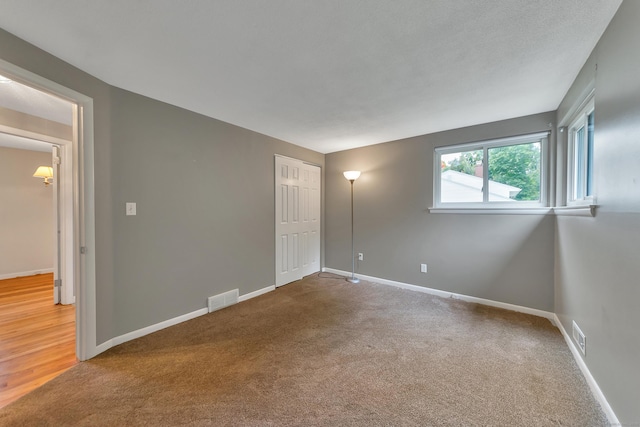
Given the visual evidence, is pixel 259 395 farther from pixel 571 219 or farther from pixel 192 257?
pixel 571 219

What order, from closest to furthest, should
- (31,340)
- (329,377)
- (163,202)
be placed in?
(329,377) → (31,340) → (163,202)

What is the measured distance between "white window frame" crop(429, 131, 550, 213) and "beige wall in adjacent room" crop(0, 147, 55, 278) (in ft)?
21.9

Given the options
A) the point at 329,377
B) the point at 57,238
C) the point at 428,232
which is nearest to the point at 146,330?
the point at 329,377

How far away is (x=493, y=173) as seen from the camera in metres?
2.99

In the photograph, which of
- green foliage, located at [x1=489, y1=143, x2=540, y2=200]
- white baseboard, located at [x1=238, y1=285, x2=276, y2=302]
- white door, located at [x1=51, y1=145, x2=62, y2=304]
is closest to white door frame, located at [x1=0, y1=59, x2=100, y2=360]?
white baseboard, located at [x1=238, y1=285, x2=276, y2=302]

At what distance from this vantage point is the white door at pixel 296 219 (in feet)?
12.0

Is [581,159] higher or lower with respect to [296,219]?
higher

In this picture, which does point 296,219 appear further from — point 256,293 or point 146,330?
point 146,330

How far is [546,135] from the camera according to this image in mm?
2613

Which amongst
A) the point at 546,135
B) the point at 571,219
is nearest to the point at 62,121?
the point at 571,219

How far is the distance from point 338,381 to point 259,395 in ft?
1.75

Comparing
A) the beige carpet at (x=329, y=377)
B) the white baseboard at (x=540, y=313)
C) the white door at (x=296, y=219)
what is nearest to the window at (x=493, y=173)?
the white baseboard at (x=540, y=313)

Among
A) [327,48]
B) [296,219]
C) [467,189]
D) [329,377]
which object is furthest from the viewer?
[296,219]

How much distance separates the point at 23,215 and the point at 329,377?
232 inches
